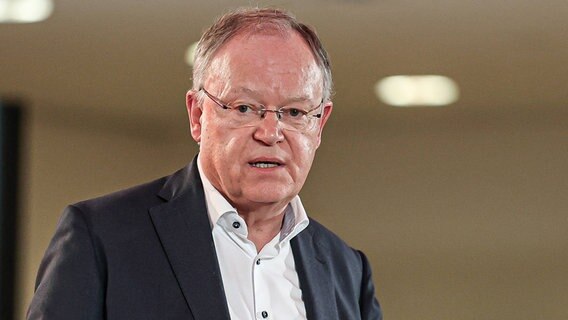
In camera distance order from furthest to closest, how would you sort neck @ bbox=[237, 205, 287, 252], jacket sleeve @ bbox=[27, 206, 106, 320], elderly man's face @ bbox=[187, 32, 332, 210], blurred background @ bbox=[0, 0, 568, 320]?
blurred background @ bbox=[0, 0, 568, 320]
neck @ bbox=[237, 205, 287, 252]
elderly man's face @ bbox=[187, 32, 332, 210]
jacket sleeve @ bbox=[27, 206, 106, 320]

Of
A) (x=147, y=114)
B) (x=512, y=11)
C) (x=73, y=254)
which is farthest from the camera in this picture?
(x=147, y=114)

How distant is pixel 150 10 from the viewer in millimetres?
4301

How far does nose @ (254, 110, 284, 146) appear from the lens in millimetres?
1681

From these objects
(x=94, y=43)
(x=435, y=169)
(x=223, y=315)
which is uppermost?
(x=94, y=43)

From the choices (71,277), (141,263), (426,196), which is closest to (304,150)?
(141,263)

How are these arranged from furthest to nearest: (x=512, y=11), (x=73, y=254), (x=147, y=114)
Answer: (x=147, y=114)
(x=512, y=11)
(x=73, y=254)

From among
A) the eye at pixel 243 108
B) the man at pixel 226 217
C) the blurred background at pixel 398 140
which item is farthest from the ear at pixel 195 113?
the blurred background at pixel 398 140

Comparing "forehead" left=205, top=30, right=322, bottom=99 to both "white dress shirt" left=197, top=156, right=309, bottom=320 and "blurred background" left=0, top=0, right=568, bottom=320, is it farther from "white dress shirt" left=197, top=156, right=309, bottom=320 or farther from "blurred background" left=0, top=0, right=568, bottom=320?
"blurred background" left=0, top=0, right=568, bottom=320

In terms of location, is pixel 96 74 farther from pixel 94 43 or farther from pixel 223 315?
pixel 223 315

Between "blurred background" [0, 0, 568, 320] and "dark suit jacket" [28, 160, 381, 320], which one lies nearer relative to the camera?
"dark suit jacket" [28, 160, 381, 320]

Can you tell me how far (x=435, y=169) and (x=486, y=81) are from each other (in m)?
0.42

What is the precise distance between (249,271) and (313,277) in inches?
5.7

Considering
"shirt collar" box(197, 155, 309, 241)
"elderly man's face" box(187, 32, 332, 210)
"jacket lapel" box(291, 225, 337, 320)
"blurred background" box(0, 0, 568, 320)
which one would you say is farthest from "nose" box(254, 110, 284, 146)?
"blurred background" box(0, 0, 568, 320)

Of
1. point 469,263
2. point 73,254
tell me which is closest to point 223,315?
point 73,254
